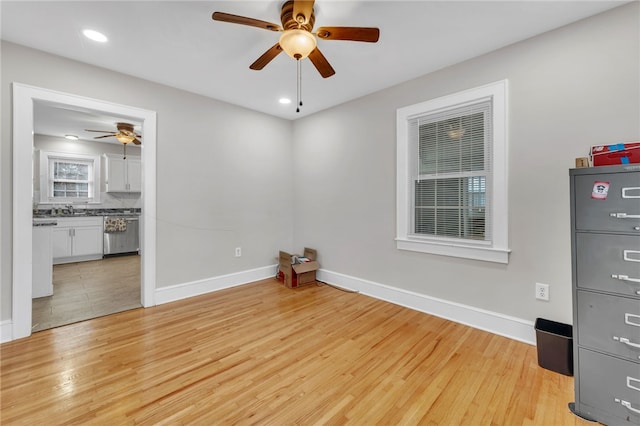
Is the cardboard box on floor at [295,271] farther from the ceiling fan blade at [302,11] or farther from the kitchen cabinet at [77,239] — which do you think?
the kitchen cabinet at [77,239]

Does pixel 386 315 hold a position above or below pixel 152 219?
below

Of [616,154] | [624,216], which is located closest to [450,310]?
[624,216]

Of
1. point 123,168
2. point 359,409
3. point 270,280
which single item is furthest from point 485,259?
point 123,168

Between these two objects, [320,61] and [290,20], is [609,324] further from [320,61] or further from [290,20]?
[290,20]

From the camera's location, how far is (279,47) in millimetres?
1962

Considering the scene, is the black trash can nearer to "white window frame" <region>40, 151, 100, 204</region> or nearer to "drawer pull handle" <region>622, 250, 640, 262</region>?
"drawer pull handle" <region>622, 250, 640, 262</region>

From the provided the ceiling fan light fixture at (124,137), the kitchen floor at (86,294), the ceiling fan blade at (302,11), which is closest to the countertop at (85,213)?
the kitchen floor at (86,294)

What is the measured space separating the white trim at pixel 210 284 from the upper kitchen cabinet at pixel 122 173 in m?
3.77

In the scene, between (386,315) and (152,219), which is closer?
(386,315)

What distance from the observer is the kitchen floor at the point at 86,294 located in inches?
109

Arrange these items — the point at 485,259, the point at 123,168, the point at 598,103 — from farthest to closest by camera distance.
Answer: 1. the point at 123,168
2. the point at 485,259
3. the point at 598,103

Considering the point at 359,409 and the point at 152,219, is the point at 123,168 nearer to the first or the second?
the point at 152,219

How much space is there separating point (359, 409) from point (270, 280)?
8.75 feet

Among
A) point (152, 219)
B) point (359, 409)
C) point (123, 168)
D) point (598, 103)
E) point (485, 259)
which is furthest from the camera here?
point (123, 168)
